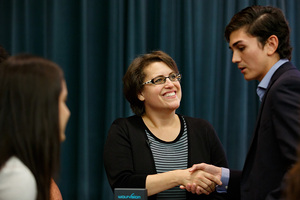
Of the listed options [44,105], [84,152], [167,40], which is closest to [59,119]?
[44,105]

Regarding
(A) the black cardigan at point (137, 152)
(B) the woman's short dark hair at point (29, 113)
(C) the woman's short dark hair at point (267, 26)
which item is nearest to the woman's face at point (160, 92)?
(A) the black cardigan at point (137, 152)

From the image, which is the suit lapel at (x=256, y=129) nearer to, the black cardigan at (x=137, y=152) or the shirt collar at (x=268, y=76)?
the shirt collar at (x=268, y=76)

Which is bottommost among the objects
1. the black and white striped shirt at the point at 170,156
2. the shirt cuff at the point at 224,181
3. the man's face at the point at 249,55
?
the shirt cuff at the point at 224,181

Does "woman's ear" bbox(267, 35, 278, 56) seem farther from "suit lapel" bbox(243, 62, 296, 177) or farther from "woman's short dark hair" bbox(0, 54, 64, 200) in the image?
"woman's short dark hair" bbox(0, 54, 64, 200)

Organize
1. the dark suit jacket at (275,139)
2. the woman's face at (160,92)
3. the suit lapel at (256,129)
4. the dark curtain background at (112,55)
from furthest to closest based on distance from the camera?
the dark curtain background at (112,55), the woman's face at (160,92), the suit lapel at (256,129), the dark suit jacket at (275,139)

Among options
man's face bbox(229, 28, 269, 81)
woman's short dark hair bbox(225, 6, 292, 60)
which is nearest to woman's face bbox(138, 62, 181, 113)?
man's face bbox(229, 28, 269, 81)

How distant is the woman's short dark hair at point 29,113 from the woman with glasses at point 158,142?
104cm

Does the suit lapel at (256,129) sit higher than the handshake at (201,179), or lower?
higher

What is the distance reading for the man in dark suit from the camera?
1.45m

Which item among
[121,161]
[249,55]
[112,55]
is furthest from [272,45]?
[112,55]

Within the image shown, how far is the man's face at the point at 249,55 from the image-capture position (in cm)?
182

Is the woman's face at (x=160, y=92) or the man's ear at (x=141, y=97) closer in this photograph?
the woman's face at (x=160, y=92)

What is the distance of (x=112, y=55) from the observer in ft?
10.2

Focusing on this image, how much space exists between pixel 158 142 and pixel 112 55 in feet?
3.72
